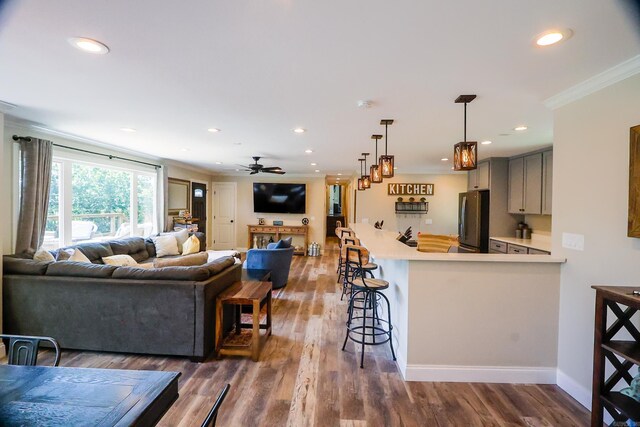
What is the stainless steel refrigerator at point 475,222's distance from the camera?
530 cm

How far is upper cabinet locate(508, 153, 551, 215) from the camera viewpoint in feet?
14.5

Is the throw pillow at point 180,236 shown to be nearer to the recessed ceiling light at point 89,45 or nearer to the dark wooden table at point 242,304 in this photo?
the dark wooden table at point 242,304

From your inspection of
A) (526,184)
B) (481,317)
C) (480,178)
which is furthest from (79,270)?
Result: (480,178)

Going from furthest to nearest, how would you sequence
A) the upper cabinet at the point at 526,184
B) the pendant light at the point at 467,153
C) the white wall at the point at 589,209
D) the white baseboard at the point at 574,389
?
the upper cabinet at the point at 526,184 → the pendant light at the point at 467,153 → the white baseboard at the point at 574,389 → the white wall at the point at 589,209

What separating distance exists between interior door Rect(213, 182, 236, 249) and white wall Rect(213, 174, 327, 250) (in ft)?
0.40

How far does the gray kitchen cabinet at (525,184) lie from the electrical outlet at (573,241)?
244 centimetres

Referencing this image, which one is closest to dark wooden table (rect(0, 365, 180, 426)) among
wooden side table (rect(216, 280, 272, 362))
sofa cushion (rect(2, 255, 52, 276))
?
wooden side table (rect(216, 280, 272, 362))

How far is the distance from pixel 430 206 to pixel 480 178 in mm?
1749

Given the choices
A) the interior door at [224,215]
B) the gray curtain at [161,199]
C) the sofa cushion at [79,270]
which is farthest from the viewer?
the interior door at [224,215]

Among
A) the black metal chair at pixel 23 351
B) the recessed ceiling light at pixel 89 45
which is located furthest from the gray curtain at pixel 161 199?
the black metal chair at pixel 23 351

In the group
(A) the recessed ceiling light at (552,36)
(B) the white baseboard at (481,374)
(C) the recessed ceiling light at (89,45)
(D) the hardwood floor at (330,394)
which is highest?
(C) the recessed ceiling light at (89,45)

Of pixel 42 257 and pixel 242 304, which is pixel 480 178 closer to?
pixel 242 304

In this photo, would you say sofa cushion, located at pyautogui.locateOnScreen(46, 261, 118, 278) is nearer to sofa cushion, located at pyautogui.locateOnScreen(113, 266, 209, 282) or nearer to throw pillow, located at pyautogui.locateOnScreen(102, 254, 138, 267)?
sofa cushion, located at pyautogui.locateOnScreen(113, 266, 209, 282)

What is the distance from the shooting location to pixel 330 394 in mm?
2236
